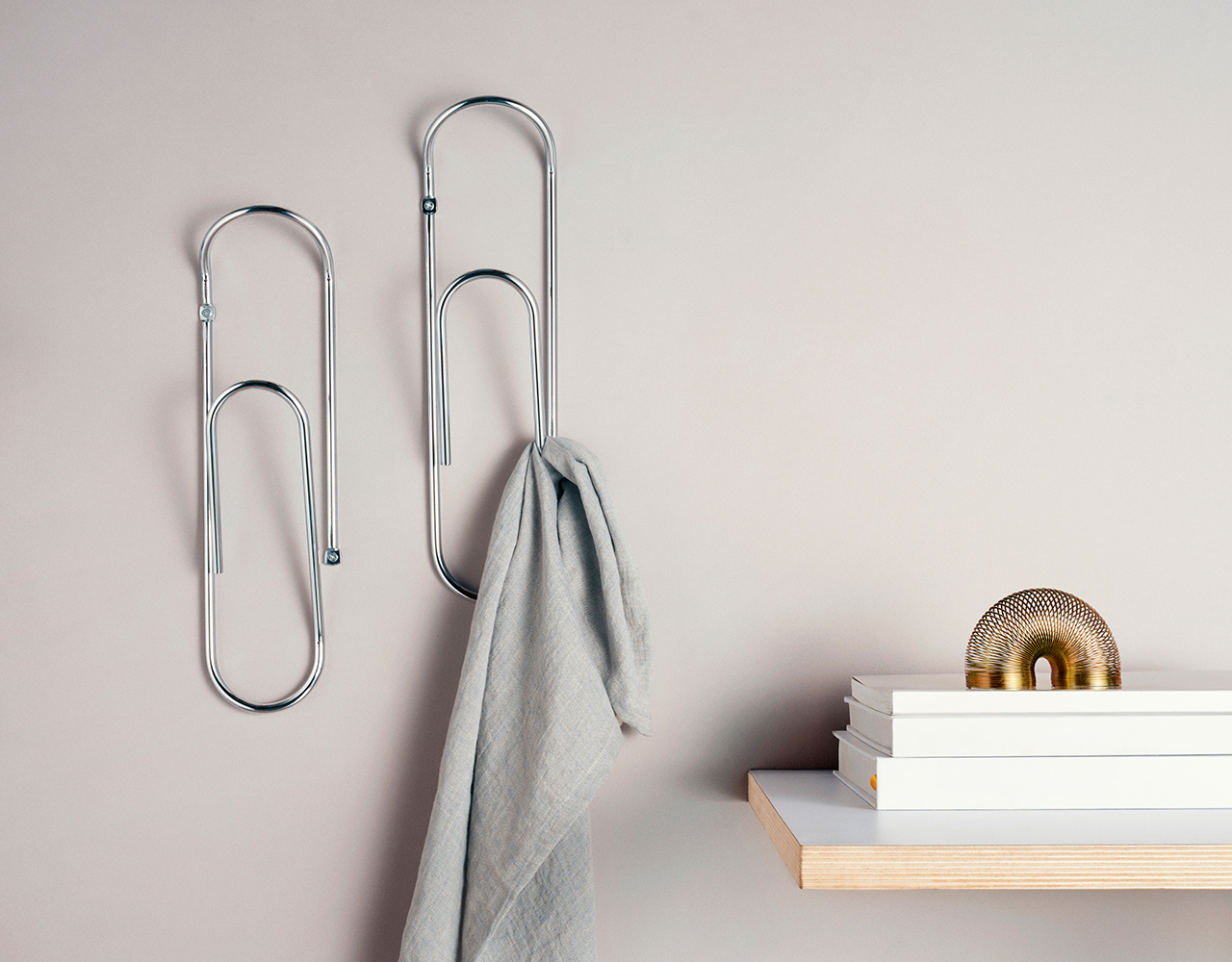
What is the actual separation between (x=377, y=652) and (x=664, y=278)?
49cm

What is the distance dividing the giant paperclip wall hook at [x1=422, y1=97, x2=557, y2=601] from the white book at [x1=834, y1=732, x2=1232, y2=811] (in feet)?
1.52

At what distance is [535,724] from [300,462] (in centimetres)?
38

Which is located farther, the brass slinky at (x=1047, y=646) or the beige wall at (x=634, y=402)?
the beige wall at (x=634, y=402)

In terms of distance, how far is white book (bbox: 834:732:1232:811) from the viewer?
721 millimetres

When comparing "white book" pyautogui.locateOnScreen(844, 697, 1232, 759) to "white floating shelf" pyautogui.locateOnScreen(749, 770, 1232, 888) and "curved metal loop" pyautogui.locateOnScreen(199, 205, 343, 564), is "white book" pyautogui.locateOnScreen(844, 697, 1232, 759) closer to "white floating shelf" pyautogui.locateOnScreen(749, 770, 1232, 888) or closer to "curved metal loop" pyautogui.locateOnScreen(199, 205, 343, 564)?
"white floating shelf" pyautogui.locateOnScreen(749, 770, 1232, 888)

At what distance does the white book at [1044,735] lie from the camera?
0.72 m

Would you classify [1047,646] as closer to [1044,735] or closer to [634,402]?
[1044,735]

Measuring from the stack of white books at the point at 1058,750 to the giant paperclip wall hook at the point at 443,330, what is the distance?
45 centimetres

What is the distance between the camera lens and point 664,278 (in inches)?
38.1

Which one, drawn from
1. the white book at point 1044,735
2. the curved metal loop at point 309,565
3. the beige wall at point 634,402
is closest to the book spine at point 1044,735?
the white book at point 1044,735

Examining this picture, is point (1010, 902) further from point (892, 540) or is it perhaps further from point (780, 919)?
point (892, 540)

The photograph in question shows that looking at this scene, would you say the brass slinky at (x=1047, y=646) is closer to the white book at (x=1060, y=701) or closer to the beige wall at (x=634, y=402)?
the white book at (x=1060, y=701)

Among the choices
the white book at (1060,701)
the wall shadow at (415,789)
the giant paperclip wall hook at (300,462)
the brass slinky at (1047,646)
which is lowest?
the wall shadow at (415,789)

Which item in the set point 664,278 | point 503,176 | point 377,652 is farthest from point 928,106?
point 377,652
